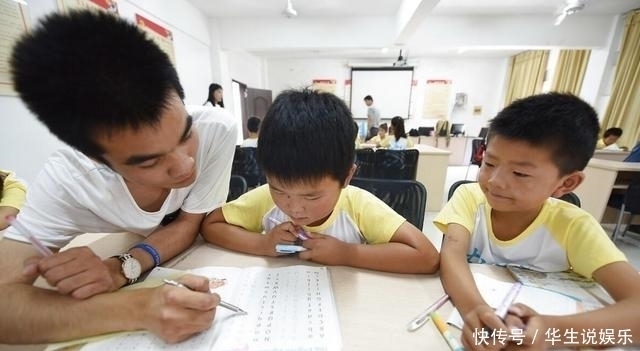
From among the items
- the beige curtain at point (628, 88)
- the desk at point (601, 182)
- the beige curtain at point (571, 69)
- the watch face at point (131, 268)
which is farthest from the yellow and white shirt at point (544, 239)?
the beige curtain at point (571, 69)

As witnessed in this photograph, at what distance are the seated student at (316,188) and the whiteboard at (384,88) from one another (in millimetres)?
6762

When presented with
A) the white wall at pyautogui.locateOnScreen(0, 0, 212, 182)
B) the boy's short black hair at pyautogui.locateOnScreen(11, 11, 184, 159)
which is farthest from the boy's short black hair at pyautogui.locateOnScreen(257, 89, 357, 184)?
the white wall at pyautogui.locateOnScreen(0, 0, 212, 182)

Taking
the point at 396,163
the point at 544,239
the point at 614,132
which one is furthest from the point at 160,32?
the point at 614,132

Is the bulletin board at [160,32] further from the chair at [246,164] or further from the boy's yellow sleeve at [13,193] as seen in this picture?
the boy's yellow sleeve at [13,193]

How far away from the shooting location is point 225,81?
4.84m

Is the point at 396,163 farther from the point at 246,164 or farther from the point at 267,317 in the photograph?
the point at 267,317

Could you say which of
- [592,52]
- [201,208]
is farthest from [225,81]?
[592,52]

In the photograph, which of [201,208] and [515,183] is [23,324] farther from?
[515,183]

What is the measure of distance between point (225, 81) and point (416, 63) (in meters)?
5.10

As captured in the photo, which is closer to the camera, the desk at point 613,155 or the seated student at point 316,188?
the seated student at point 316,188

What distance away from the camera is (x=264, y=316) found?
1.80ft

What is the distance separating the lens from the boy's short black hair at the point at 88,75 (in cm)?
43

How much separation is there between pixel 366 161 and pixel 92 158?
7.38ft

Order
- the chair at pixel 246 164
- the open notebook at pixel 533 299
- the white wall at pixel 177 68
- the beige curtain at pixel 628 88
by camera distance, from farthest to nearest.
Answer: the beige curtain at pixel 628 88 < the chair at pixel 246 164 < the white wall at pixel 177 68 < the open notebook at pixel 533 299
